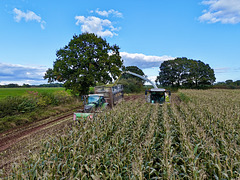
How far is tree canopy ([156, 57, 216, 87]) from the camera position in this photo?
50.1m

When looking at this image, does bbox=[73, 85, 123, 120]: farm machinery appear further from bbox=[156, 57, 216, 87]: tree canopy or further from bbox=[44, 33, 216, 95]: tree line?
bbox=[156, 57, 216, 87]: tree canopy

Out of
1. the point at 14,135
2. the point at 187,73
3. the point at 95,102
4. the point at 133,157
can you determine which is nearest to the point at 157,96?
the point at 95,102

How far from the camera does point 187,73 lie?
2012 inches

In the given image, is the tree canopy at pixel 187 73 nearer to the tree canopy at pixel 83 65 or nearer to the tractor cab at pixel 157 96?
the tree canopy at pixel 83 65

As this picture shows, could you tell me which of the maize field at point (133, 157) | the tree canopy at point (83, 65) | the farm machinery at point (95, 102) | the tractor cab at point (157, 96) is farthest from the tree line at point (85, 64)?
the maize field at point (133, 157)

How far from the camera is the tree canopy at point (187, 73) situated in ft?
164

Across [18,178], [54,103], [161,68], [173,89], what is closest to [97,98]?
[54,103]

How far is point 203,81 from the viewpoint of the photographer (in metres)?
50.6

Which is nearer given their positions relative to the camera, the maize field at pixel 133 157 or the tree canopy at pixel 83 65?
the maize field at pixel 133 157

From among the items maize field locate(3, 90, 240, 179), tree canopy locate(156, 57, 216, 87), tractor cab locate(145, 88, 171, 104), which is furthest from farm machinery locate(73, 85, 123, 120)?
tree canopy locate(156, 57, 216, 87)

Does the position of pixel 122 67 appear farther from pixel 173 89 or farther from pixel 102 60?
pixel 173 89

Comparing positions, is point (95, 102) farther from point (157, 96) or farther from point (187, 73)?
point (187, 73)

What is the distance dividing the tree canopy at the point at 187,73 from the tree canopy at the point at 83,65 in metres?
35.8

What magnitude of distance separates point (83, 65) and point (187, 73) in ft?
140
